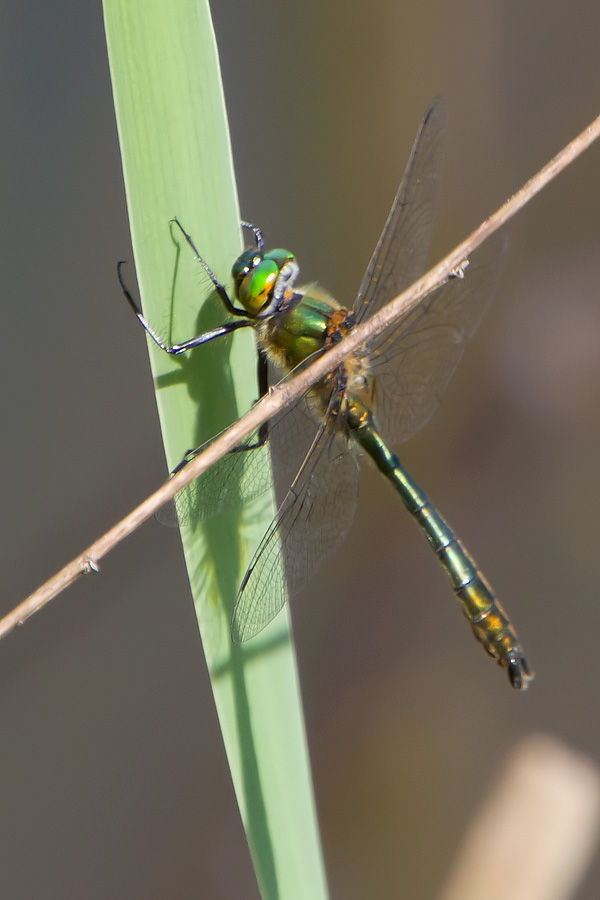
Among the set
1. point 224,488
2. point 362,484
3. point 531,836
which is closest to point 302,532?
point 224,488

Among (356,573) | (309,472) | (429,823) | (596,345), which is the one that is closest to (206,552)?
(309,472)

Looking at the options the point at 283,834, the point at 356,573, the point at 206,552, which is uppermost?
the point at 356,573

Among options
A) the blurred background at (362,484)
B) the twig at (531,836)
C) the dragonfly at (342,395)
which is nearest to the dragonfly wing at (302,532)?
the dragonfly at (342,395)

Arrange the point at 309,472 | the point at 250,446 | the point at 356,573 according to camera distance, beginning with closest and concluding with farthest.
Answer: the point at 250,446 < the point at 309,472 < the point at 356,573

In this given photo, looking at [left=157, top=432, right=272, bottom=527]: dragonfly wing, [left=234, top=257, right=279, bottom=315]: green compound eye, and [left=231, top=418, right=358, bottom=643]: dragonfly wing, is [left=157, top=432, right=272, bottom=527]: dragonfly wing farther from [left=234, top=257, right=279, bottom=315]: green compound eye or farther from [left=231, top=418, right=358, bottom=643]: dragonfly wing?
[left=234, top=257, right=279, bottom=315]: green compound eye

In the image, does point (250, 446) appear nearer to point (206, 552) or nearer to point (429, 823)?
point (206, 552)

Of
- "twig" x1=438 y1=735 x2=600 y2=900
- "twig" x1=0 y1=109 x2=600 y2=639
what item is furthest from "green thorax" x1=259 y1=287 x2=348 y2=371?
"twig" x1=438 y1=735 x2=600 y2=900

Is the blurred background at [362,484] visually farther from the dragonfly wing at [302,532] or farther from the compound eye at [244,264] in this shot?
the compound eye at [244,264]
